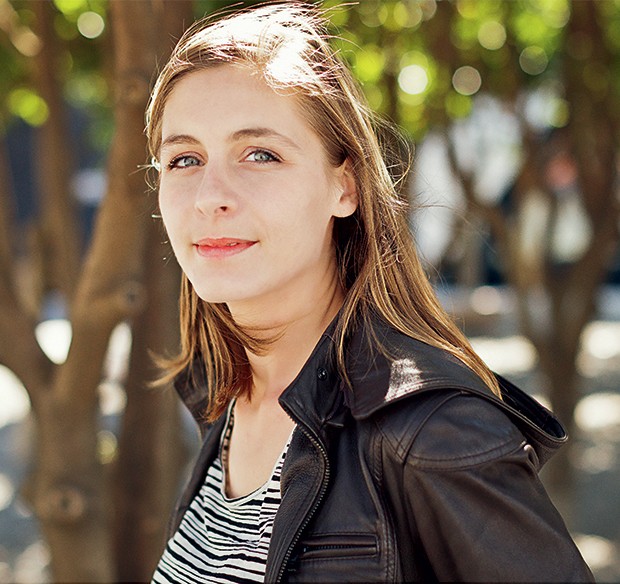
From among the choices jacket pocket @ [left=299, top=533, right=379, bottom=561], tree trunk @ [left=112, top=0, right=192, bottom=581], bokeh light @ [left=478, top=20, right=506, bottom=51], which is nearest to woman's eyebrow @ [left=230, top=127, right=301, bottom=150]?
jacket pocket @ [left=299, top=533, right=379, bottom=561]

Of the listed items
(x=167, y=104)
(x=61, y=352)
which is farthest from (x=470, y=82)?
(x=61, y=352)

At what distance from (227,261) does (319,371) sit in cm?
31

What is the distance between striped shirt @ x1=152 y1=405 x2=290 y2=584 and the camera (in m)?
1.87

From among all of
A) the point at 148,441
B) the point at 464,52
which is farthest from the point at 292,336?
the point at 464,52

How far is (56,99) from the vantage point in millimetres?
5348

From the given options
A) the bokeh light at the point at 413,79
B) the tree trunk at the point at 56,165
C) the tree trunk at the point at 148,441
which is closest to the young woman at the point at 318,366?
the tree trunk at the point at 148,441

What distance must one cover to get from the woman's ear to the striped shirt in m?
0.55

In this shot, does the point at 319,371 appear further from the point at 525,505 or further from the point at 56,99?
the point at 56,99

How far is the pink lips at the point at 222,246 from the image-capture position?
1980mm

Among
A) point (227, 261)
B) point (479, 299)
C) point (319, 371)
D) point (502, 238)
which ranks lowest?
point (479, 299)

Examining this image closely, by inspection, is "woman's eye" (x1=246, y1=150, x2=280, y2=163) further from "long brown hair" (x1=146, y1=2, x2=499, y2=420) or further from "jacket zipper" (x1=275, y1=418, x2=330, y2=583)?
"jacket zipper" (x1=275, y1=418, x2=330, y2=583)

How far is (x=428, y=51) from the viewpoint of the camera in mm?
6781

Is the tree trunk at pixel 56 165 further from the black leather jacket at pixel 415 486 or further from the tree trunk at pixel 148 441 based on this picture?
the black leather jacket at pixel 415 486

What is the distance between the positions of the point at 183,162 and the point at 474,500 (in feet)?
3.25
